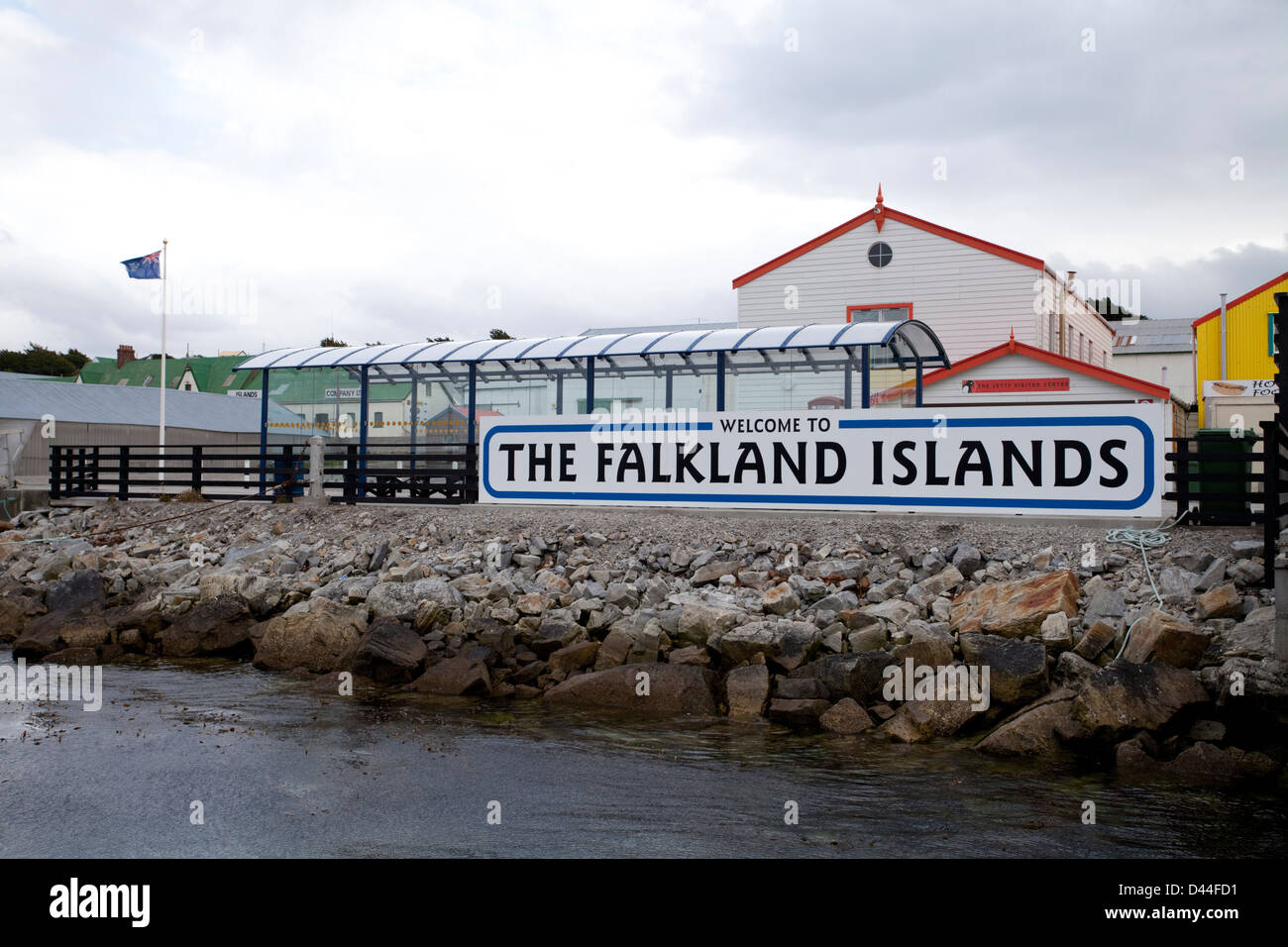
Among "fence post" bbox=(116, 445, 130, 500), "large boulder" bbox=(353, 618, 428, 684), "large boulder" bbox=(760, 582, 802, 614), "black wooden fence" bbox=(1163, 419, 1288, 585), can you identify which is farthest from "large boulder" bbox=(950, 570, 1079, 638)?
"fence post" bbox=(116, 445, 130, 500)

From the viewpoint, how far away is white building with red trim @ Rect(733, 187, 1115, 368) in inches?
1074

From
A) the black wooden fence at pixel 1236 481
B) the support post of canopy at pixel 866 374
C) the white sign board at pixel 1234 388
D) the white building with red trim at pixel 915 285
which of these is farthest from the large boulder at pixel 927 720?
the white sign board at pixel 1234 388

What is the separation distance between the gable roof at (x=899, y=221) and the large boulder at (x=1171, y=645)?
18625mm

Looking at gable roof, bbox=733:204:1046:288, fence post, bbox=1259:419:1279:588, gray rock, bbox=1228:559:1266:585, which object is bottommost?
gray rock, bbox=1228:559:1266:585

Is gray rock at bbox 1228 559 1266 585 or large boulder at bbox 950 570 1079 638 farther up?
gray rock at bbox 1228 559 1266 585

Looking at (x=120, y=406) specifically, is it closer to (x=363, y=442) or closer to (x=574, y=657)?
(x=363, y=442)

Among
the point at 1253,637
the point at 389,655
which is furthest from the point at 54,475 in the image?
the point at 1253,637

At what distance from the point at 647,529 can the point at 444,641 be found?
3.81 metres

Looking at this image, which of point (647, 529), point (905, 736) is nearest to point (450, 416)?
point (647, 529)

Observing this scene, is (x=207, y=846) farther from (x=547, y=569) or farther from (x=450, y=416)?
(x=450, y=416)

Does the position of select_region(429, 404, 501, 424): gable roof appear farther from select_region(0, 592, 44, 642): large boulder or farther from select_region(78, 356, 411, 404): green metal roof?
select_region(78, 356, 411, 404): green metal roof

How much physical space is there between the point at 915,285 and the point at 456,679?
20038 mm

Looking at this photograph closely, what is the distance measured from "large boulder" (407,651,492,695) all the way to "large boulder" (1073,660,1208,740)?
6376mm

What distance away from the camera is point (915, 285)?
28266 mm
